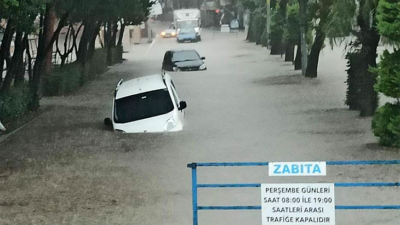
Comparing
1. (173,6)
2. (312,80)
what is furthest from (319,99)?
(173,6)

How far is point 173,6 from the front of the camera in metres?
123

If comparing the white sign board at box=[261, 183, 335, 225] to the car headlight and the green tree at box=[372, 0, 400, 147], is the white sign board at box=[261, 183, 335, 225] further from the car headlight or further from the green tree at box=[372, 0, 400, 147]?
the car headlight

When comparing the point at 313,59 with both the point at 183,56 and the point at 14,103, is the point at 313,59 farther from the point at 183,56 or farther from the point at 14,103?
the point at 14,103

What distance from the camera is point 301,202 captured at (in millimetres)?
8594

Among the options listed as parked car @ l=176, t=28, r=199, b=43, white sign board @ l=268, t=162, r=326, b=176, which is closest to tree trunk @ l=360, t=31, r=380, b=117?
white sign board @ l=268, t=162, r=326, b=176

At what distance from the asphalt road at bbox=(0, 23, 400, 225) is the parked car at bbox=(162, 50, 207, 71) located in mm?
10405

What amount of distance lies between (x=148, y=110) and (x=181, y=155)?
12.8 ft

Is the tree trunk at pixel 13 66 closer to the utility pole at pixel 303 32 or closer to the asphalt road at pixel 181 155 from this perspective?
the asphalt road at pixel 181 155

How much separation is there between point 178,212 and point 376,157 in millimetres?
6037

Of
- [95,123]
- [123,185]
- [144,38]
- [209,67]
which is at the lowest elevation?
[144,38]

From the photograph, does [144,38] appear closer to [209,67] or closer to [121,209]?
[209,67]

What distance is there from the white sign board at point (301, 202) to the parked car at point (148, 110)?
13.3m

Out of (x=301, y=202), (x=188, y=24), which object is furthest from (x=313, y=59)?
(x=188, y=24)

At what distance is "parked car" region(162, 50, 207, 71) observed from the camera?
150ft
